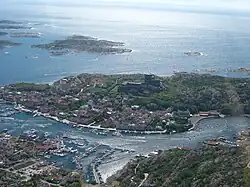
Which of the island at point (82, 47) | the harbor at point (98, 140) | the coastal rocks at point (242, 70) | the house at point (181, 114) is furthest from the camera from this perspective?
the island at point (82, 47)

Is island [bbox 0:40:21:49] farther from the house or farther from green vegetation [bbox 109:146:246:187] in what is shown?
green vegetation [bbox 109:146:246:187]

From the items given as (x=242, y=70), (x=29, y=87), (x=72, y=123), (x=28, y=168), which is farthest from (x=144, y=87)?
(x=28, y=168)

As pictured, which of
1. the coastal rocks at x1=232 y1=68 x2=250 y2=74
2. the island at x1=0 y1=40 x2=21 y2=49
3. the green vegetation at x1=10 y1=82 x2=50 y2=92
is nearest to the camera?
the green vegetation at x1=10 y1=82 x2=50 y2=92

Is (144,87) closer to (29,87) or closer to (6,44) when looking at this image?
(29,87)

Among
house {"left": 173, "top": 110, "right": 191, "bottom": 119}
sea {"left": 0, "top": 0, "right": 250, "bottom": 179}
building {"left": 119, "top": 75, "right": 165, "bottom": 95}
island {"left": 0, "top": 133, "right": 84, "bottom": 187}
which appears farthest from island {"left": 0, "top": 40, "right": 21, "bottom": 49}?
island {"left": 0, "top": 133, "right": 84, "bottom": 187}

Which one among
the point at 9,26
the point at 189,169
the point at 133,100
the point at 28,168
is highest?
the point at 9,26

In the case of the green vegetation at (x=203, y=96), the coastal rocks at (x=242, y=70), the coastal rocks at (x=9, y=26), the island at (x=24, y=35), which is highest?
the coastal rocks at (x=9, y=26)

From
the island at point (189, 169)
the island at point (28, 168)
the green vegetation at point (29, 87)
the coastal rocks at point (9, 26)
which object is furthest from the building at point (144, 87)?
the coastal rocks at point (9, 26)

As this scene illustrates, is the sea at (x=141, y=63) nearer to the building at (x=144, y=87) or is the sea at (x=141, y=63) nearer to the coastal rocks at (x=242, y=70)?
the coastal rocks at (x=242, y=70)

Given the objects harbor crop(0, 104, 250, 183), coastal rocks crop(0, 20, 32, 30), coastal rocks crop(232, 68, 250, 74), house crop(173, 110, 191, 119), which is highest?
coastal rocks crop(0, 20, 32, 30)
